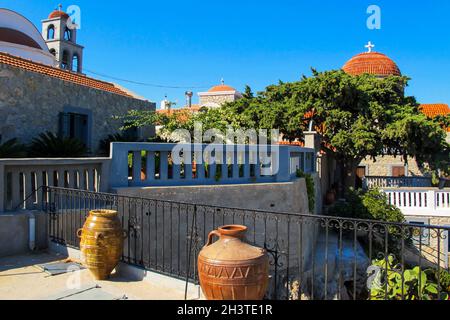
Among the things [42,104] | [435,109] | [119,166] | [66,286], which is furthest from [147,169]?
[435,109]

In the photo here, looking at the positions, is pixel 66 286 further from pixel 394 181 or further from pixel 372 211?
pixel 394 181

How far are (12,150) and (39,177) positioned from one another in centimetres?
363

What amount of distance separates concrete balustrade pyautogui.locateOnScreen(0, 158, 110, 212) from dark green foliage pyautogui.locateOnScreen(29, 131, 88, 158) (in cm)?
362

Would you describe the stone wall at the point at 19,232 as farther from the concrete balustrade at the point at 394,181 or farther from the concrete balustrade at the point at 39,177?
the concrete balustrade at the point at 394,181

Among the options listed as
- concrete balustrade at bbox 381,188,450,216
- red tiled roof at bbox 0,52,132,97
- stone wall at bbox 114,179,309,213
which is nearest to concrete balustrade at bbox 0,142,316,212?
stone wall at bbox 114,179,309,213

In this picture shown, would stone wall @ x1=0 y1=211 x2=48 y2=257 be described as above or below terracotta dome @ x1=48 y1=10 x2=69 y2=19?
below

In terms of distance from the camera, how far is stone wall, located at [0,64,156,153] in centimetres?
1049

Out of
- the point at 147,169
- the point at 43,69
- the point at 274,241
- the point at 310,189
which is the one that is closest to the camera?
the point at 274,241

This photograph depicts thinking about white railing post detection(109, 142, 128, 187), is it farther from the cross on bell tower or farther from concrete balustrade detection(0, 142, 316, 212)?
the cross on bell tower

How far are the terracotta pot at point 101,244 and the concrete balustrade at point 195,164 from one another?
8.82ft

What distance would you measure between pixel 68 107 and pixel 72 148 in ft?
6.31

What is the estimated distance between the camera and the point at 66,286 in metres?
4.73
